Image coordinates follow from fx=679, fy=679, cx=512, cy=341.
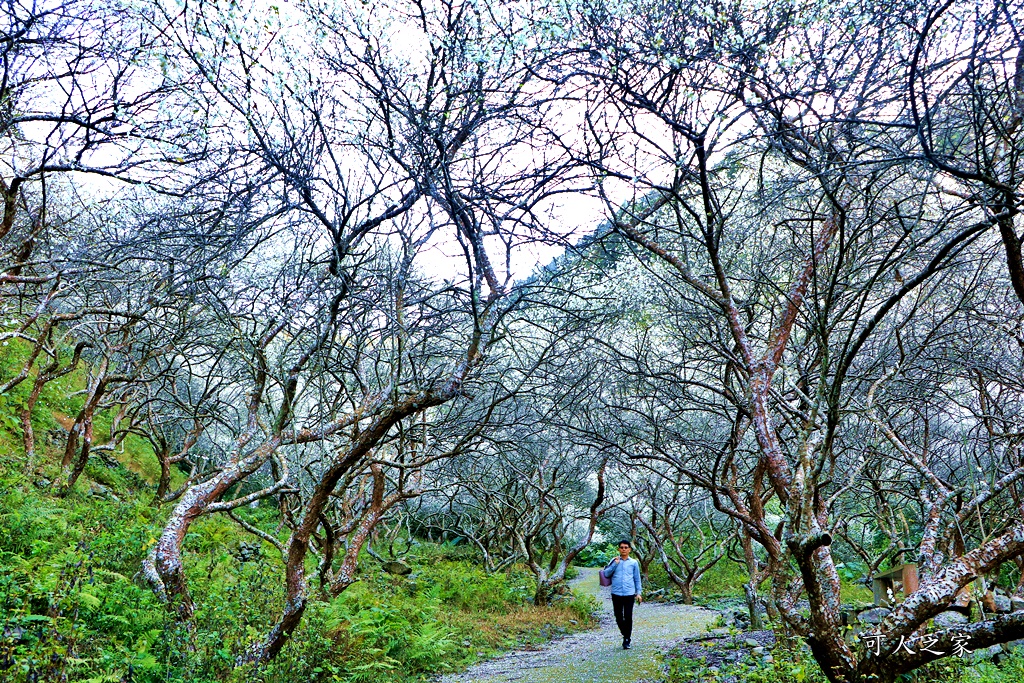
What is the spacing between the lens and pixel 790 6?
4.92 meters

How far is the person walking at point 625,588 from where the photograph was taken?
10609mm

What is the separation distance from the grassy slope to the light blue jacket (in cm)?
239

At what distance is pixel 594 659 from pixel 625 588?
1.15 meters

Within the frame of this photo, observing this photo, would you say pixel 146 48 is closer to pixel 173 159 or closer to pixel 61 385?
pixel 173 159

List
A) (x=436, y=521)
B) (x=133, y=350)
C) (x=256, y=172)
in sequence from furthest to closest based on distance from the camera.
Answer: (x=436, y=521) < (x=133, y=350) < (x=256, y=172)

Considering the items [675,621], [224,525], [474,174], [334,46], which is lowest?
[675,621]

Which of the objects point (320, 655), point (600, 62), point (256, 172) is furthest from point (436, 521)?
point (600, 62)

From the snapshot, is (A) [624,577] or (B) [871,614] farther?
(A) [624,577]

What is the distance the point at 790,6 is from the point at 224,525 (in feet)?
51.3

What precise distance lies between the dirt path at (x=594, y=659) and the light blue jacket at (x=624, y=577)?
90 cm

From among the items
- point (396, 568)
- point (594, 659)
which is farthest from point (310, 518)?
point (396, 568)

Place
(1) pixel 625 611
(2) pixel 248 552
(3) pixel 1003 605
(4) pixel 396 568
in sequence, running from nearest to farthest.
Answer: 1. (3) pixel 1003 605
2. (1) pixel 625 611
3. (2) pixel 248 552
4. (4) pixel 396 568

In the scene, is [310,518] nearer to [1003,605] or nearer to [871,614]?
[871,614]

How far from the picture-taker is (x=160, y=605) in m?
6.43
